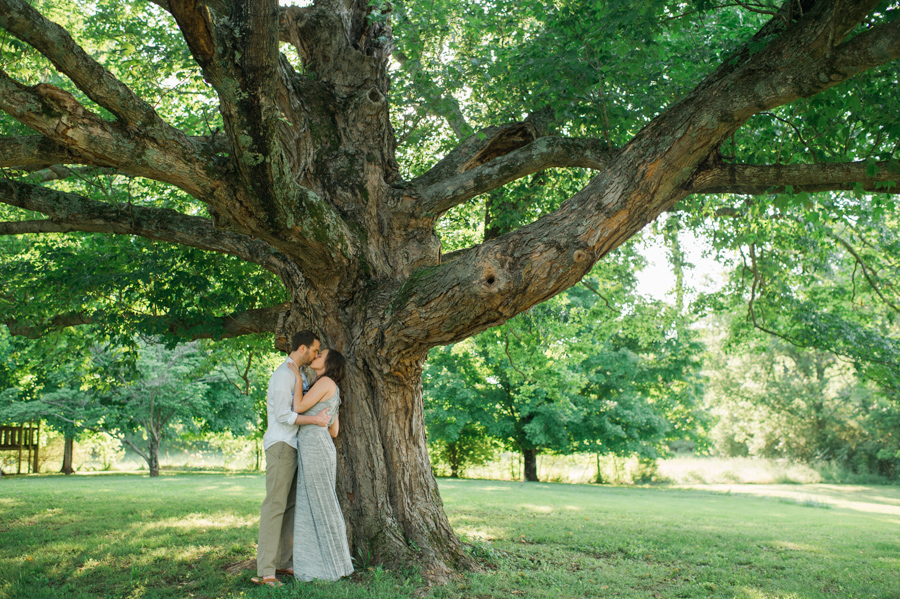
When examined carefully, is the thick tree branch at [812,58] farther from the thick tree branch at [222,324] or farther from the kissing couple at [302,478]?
the thick tree branch at [222,324]

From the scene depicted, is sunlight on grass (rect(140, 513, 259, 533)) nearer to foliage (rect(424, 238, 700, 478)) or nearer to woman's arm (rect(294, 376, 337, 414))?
woman's arm (rect(294, 376, 337, 414))

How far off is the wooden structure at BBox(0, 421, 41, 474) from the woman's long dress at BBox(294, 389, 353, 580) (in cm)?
2318

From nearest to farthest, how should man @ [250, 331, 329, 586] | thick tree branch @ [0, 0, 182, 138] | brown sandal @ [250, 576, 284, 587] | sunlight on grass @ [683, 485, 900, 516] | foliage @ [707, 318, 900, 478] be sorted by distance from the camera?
1. thick tree branch @ [0, 0, 182, 138]
2. brown sandal @ [250, 576, 284, 587]
3. man @ [250, 331, 329, 586]
4. sunlight on grass @ [683, 485, 900, 516]
5. foliage @ [707, 318, 900, 478]

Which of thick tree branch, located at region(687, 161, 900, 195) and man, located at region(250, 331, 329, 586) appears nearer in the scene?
thick tree branch, located at region(687, 161, 900, 195)

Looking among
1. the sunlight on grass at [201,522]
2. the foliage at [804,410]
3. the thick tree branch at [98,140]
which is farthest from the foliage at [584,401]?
the thick tree branch at [98,140]

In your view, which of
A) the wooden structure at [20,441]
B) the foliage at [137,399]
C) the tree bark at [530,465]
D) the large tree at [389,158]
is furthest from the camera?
the tree bark at [530,465]

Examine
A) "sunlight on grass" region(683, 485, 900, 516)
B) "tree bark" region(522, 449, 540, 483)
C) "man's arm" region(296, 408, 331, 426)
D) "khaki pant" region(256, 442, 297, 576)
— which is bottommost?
"sunlight on grass" region(683, 485, 900, 516)

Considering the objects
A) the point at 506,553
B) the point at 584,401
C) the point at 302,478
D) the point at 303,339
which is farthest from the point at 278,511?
the point at 584,401

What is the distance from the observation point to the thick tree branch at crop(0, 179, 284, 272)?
646cm

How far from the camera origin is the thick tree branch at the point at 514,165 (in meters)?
6.32

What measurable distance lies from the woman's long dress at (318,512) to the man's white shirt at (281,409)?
11cm

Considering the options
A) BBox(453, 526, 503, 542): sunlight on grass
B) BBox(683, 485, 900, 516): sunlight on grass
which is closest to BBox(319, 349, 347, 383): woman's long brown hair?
BBox(453, 526, 503, 542): sunlight on grass

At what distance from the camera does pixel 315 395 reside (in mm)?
5418

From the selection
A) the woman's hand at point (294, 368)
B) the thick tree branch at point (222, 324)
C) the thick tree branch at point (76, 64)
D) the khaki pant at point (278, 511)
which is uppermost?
the thick tree branch at point (76, 64)
